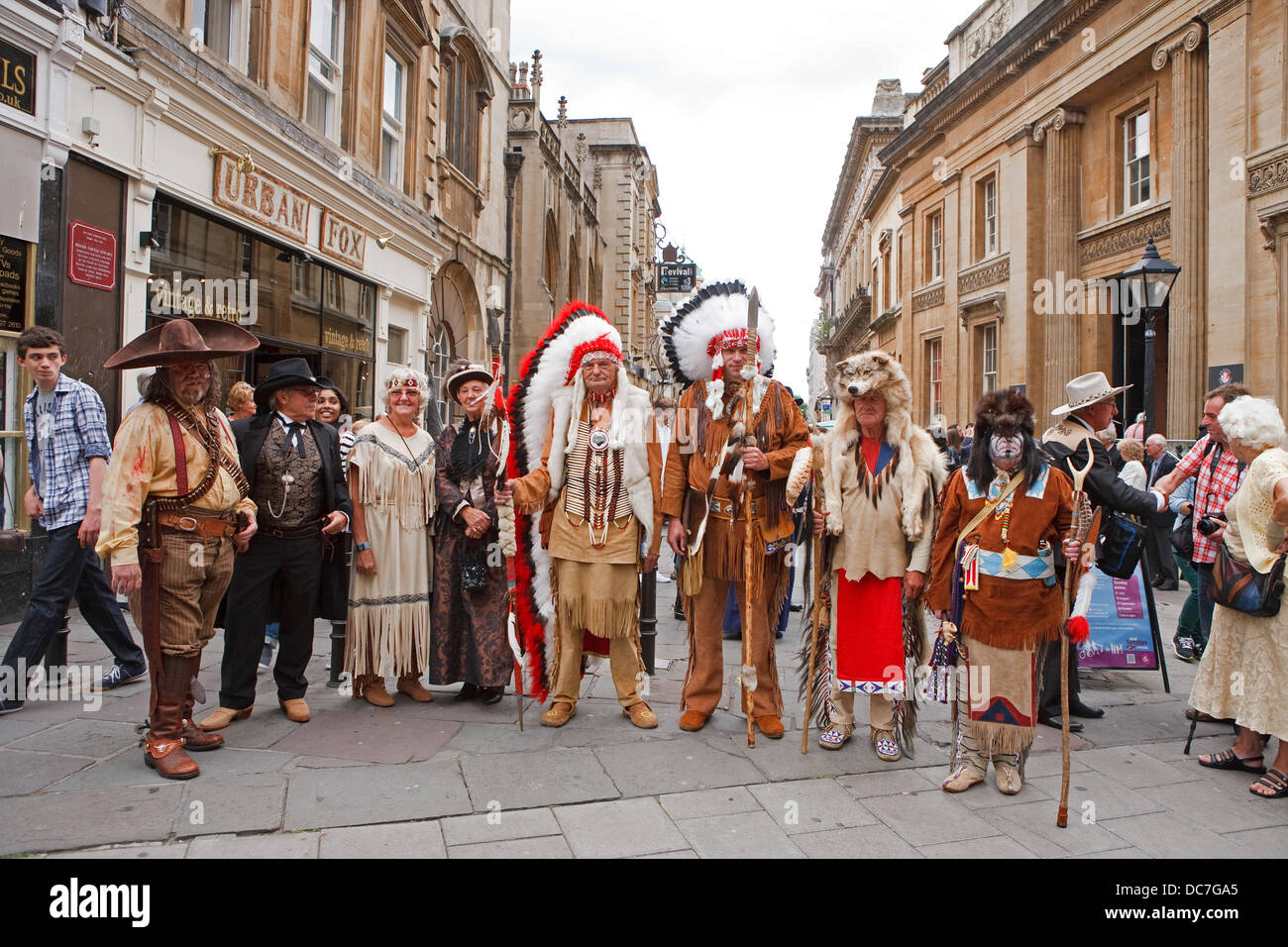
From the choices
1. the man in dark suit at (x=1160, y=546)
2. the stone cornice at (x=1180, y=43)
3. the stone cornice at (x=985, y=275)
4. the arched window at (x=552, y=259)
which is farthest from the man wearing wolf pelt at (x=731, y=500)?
the arched window at (x=552, y=259)

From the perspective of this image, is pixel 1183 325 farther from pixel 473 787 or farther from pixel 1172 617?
pixel 473 787

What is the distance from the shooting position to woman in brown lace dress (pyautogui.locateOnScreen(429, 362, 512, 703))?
4938 mm

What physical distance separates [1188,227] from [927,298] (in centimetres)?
1153

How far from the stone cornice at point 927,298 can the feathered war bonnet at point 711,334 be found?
21.8 metres

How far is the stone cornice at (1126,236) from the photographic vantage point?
15898 mm

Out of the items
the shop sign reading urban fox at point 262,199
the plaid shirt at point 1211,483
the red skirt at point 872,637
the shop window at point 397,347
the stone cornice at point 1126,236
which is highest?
the stone cornice at point 1126,236

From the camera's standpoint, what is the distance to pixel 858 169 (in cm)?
4231

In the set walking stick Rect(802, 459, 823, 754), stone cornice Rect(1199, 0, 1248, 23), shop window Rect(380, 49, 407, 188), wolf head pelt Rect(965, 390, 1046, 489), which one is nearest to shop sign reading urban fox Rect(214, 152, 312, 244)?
shop window Rect(380, 49, 407, 188)

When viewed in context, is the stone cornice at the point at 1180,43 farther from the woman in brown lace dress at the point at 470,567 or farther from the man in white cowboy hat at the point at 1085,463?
the woman in brown lace dress at the point at 470,567

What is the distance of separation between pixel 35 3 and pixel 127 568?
211 inches

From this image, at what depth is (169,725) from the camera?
12.9 ft

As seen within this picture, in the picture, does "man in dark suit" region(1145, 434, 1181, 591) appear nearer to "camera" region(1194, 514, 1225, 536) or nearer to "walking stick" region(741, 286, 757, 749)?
"camera" region(1194, 514, 1225, 536)

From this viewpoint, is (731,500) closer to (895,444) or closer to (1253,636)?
(895,444)

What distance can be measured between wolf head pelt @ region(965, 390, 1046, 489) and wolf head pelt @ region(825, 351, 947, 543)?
33cm
